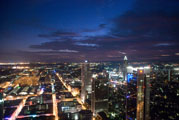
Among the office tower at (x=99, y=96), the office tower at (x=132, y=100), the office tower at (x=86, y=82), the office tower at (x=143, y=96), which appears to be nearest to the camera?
the office tower at (x=143, y=96)

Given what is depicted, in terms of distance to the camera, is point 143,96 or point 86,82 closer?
point 143,96

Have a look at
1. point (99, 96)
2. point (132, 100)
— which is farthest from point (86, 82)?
point (132, 100)

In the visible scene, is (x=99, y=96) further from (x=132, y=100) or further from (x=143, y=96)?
(x=143, y=96)

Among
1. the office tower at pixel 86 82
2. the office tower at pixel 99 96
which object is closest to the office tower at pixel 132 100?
the office tower at pixel 99 96

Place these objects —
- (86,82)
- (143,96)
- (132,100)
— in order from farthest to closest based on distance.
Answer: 1. (86,82)
2. (132,100)
3. (143,96)

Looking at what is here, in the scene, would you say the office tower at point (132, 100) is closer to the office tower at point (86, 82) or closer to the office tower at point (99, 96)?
the office tower at point (99, 96)
